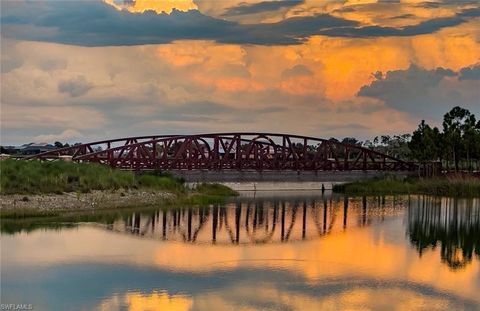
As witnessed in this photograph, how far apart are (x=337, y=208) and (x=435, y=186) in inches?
816

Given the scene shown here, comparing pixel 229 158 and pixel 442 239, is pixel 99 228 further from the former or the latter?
pixel 229 158

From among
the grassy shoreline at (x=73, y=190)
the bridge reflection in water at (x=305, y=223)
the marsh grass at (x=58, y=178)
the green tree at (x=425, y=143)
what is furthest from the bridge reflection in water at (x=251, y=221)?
the green tree at (x=425, y=143)

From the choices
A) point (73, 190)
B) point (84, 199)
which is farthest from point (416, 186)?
point (84, 199)

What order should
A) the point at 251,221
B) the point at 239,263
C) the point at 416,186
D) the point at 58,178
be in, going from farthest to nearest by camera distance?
the point at 416,186
the point at 58,178
the point at 251,221
the point at 239,263

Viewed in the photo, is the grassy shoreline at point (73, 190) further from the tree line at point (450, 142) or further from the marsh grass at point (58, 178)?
the tree line at point (450, 142)

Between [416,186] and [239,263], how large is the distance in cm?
5368

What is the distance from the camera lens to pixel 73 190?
149 feet

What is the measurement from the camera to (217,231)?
125 feet

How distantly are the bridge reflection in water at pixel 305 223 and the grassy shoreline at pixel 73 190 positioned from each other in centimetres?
285

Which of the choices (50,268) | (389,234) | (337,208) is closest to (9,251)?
(50,268)

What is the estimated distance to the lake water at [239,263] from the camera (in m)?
21.8

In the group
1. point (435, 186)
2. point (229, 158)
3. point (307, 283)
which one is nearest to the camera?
point (307, 283)

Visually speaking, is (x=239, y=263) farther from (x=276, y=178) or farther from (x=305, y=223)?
(x=276, y=178)

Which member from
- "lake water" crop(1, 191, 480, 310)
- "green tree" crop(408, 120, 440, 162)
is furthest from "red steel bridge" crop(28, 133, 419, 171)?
"lake water" crop(1, 191, 480, 310)
